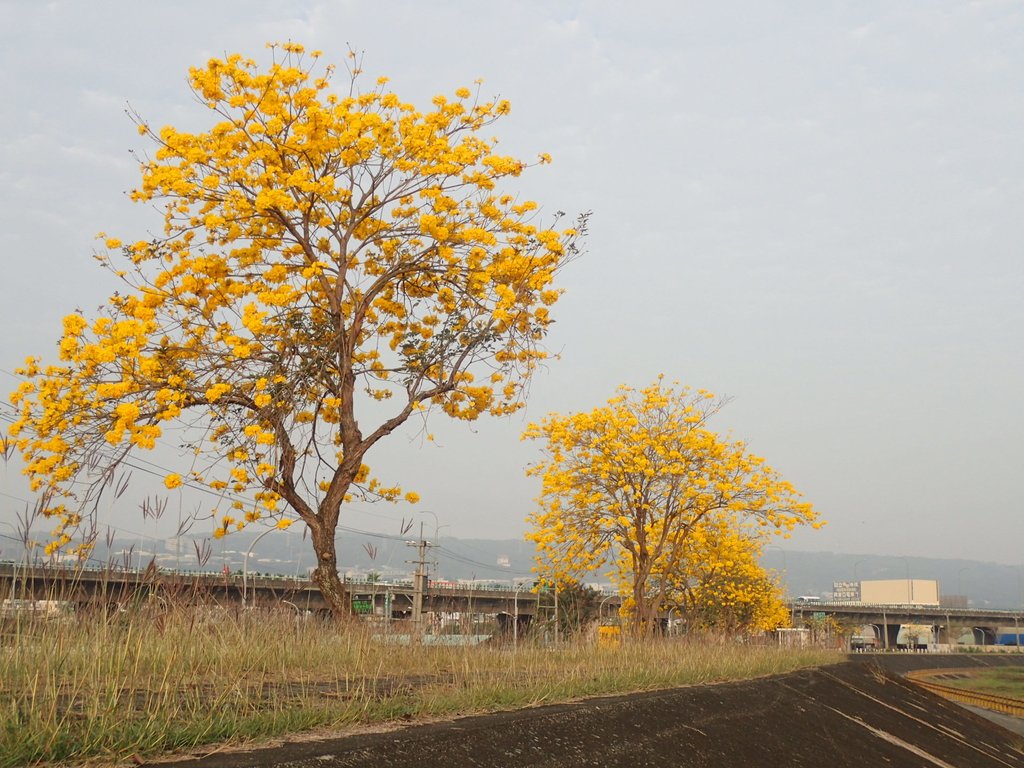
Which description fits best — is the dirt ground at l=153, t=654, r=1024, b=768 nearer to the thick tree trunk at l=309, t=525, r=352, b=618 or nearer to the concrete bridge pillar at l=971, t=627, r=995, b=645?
the thick tree trunk at l=309, t=525, r=352, b=618

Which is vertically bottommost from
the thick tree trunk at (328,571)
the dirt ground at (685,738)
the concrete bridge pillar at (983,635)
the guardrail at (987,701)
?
the concrete bridge pillar at (983,635)

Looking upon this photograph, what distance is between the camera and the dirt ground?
5.20 m

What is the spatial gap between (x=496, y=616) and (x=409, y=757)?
249 inches

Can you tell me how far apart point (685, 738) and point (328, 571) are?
21.2 ft

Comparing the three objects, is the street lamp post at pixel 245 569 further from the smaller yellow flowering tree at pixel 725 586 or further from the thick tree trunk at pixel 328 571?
the smaller yellow flowering tree at pixel 725 586

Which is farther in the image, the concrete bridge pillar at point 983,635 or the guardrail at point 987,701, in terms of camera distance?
the concrete bridge pillar at point 983,635

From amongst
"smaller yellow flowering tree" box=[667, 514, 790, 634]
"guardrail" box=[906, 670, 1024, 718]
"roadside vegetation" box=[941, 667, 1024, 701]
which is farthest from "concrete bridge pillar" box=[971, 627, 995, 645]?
"smaller yellow flowering tree" box=[667, 514, 790, 634]

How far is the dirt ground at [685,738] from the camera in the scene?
520 cm

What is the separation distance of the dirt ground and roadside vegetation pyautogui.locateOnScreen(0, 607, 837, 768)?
0.34 meters

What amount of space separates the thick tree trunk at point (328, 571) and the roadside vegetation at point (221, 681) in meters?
2.34

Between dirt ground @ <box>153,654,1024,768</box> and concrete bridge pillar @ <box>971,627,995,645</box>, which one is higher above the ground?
dirt ground @ <box>153,654,1024,768</box>

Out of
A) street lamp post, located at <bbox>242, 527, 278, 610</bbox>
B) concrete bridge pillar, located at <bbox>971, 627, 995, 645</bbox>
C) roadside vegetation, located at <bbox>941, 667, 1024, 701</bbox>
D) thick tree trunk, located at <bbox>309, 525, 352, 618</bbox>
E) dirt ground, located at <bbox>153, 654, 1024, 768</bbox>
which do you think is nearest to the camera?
dirt ground, located at <bbox>153, 654, 1024, 768</bbox>

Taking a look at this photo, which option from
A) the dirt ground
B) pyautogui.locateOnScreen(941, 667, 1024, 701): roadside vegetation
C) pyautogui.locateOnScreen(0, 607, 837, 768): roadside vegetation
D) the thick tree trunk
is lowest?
pyautogui.locateOnScreen(941, 667, 1024, 701): roadside vegetation

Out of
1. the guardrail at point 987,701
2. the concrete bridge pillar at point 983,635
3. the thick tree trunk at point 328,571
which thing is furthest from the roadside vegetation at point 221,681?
the concrete bridge pillar at point 983,635
